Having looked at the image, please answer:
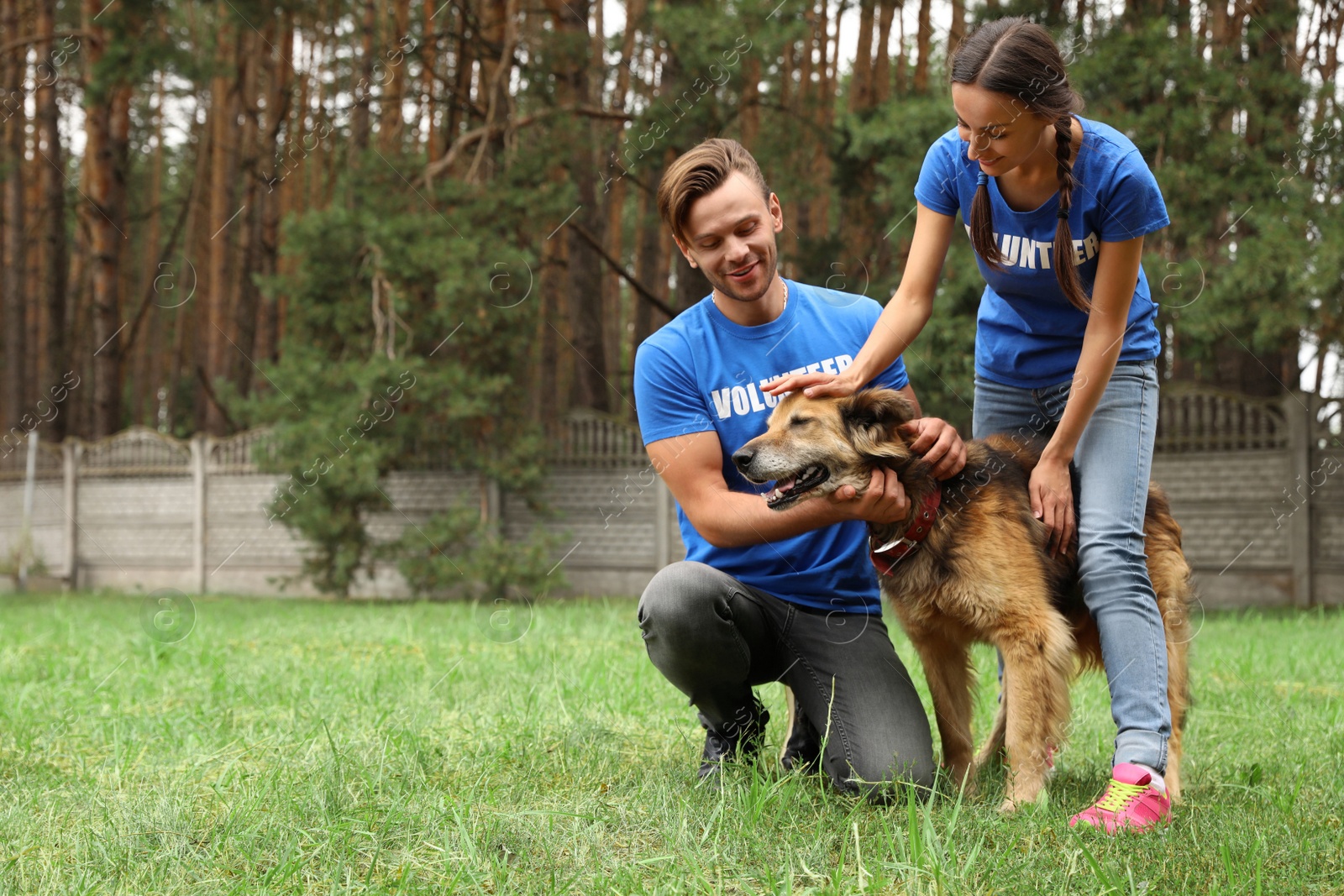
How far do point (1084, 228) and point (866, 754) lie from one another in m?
1.63

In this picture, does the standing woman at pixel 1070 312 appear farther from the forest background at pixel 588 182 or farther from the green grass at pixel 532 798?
the forest background at pixel 588 182

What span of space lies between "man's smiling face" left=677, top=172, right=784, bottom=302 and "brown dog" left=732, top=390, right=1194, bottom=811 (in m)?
0.40

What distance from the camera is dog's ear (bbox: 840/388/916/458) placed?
3204 mm

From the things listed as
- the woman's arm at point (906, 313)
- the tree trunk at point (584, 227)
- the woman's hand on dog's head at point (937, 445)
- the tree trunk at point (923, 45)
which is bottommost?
the woman's hand on dog's head at point (937, 445)

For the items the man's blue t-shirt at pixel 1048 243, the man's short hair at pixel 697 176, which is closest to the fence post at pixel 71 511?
the man's short hair at pixel 697 176

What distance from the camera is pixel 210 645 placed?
6.67 m

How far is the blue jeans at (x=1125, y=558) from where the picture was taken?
291 cm

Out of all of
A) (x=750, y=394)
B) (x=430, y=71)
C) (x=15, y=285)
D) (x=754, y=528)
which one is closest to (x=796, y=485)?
(x=754, y=528)

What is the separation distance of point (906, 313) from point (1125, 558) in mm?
935

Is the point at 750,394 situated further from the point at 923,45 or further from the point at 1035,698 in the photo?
the point at 923,45

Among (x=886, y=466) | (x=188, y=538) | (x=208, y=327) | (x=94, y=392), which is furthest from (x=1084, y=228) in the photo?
(x=208, y=327)

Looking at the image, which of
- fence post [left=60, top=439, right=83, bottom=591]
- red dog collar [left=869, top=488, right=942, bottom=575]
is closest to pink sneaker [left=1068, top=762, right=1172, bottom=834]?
red dog collar [left=869, top=488, right=942, bottom=575]

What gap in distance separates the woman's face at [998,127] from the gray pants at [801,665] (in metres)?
1.42

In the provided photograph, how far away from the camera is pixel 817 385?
3.13 metres
